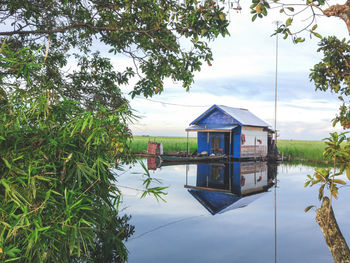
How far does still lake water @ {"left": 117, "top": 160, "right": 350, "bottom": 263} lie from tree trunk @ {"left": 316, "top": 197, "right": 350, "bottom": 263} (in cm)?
172

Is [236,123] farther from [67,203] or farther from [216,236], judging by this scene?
[67,203]

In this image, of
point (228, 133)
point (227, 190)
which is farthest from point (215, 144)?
point (227, 190)

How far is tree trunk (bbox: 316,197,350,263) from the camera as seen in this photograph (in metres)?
3.78

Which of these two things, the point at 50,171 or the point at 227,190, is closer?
the point at 50,171

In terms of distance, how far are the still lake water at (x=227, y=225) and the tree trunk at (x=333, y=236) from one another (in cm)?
172

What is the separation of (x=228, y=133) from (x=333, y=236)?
22.7 metres

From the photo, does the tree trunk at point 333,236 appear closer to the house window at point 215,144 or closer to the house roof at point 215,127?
the house roof at point 215,127

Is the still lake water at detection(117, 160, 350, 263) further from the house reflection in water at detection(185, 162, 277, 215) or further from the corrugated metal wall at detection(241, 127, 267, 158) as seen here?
the corrugated metal wall at detection(241, 127, 267, 158)

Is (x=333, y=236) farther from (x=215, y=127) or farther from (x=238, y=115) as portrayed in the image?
(x=238, y=115)

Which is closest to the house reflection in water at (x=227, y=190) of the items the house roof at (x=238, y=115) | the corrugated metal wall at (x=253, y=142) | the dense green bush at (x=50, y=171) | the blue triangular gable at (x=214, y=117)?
the dense green bush at (x=50, y=171)

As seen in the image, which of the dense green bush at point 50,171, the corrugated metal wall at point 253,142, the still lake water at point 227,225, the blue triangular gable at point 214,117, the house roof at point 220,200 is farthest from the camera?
the blue triangular gable at point 214,117

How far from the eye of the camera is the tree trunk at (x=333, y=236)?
3783 mm

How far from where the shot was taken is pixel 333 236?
391 centimetres

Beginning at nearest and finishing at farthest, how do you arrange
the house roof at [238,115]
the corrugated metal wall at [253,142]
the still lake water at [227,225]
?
1. the still lake water at [227,225]
2. the corrugated metal wall at [253,142]
3. the house roof at [238,115]
